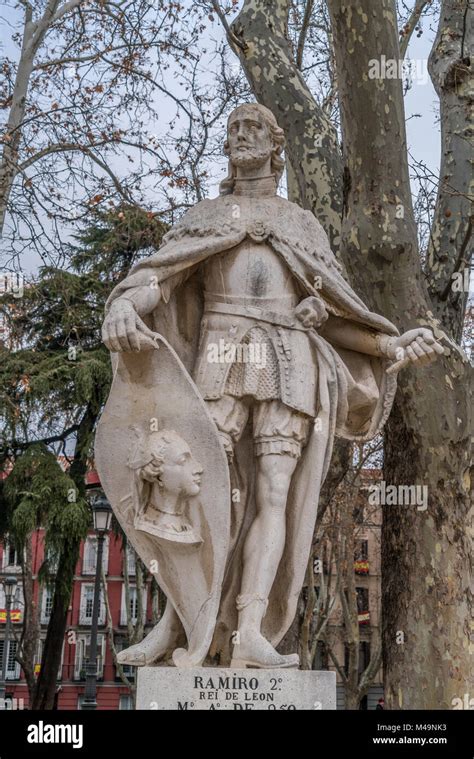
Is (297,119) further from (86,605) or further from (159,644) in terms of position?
(86,605)

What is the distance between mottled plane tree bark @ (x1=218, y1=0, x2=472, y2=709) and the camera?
341 inches

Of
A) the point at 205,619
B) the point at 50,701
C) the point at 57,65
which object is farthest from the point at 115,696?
the point at 205,619

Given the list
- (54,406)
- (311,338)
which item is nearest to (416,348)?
(311,338)

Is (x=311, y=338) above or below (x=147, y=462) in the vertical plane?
above

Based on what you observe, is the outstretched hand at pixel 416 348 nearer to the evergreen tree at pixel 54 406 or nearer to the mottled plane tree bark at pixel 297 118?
the mottled plane tree bark at pixel 297 118

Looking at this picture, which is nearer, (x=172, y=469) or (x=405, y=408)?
(x=172, y=469)

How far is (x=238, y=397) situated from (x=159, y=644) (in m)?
1.36

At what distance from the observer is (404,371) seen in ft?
29.7

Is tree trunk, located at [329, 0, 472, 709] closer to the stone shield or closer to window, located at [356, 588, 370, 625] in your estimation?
the stone shield

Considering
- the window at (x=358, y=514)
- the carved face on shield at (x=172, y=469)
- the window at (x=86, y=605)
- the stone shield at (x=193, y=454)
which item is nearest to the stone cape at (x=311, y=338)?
the stone shield at (x=193, y=454)

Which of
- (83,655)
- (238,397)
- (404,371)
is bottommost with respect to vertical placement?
(238,397)

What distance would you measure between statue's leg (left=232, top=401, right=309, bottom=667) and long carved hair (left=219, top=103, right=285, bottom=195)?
58.2 inches

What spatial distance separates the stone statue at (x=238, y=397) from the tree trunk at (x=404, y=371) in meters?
2.85
